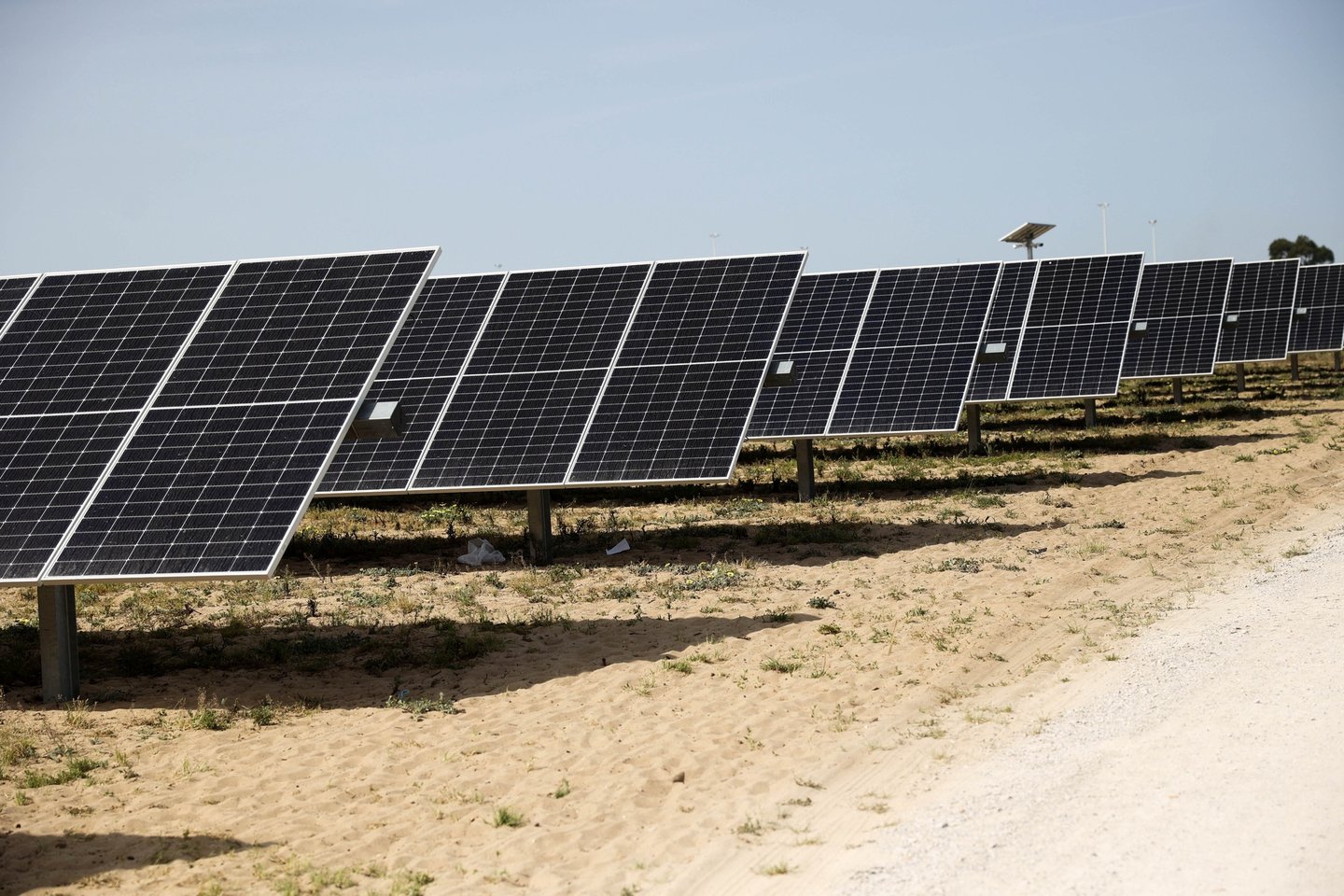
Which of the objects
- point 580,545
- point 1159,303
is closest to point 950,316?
point 580,545

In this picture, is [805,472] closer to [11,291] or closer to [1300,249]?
[11,291]

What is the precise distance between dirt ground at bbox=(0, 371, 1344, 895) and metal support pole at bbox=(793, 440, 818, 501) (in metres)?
0.92

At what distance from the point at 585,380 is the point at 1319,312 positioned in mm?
38857

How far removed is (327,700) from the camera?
11.2 metres

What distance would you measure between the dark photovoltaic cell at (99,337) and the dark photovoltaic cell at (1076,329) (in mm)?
19022

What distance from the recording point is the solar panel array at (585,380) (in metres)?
16.3

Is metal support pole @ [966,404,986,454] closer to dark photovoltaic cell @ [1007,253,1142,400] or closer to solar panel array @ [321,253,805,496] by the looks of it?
dark photovoltaic cell @ [1007,253,1142,400]

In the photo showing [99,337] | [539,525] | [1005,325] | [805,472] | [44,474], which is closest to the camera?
[44,474]

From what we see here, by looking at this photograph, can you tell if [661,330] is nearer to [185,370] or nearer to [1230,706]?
[185,370]

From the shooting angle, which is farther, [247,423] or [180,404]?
[180,404]

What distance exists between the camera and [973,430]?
27453mm

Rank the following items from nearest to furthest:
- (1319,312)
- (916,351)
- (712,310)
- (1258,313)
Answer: (712,310) < (916,351) < (1258,313) < (1319,312)

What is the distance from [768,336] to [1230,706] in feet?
31.7

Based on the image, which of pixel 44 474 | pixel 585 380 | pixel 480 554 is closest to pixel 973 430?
pixel 585 380
